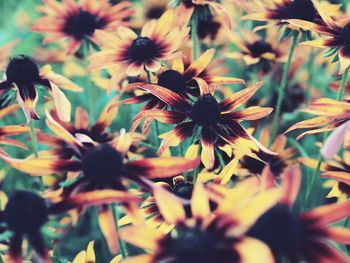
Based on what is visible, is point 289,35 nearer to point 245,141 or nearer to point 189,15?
point 189,15

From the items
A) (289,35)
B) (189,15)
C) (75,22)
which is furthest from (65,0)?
(289,35)

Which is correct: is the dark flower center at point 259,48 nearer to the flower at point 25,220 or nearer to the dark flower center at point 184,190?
the dark flower center at point 184,190

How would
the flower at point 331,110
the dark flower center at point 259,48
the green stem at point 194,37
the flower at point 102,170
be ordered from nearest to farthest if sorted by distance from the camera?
the flower at point 102,170 < the flower at point 331,110 < the green stem at point 194,37 < the dark flower center at point 259,48

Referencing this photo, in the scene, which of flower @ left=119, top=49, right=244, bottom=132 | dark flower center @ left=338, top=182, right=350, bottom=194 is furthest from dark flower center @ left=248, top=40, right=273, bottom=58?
dark flower center @ left=338, top=182, right=350, bottom=194

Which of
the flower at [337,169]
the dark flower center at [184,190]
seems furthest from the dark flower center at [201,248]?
the flower at [337,169]

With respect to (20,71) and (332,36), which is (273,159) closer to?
(332,36)

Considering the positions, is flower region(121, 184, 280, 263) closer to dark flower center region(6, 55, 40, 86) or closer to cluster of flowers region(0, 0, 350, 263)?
cluster of flowers region(0, 0, 350, 263)
